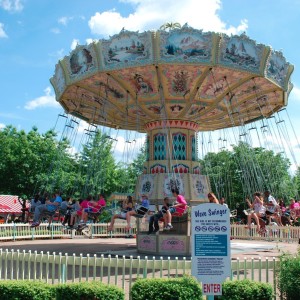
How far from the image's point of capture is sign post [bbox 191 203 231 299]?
6.42 metres

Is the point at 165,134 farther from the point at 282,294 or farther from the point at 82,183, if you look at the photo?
the point at 82,183

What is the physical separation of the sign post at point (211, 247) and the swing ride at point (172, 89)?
24.8 ft

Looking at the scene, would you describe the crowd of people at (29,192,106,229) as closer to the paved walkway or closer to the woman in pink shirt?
the paved walkway

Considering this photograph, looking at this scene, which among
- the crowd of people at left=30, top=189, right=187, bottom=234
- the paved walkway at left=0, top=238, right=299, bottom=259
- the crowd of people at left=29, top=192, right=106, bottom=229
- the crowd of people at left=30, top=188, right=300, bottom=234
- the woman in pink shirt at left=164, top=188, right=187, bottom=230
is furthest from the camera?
the crowd of people at left=29, top=192, right=106, bottom=229

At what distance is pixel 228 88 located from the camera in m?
18.4

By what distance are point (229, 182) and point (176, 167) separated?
34.3m

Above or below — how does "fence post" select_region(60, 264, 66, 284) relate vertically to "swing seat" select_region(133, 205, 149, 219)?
below

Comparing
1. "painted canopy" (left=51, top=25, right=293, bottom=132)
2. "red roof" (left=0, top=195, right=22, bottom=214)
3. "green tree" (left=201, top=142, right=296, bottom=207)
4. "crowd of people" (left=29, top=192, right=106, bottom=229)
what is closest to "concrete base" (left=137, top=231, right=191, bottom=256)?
"crowd of people" (left=29, top=192, right=106, bottom=229)

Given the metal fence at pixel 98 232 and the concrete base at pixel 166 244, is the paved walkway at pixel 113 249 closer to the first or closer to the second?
the concrete base at pixel 166 244

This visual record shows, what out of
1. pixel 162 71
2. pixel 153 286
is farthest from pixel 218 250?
pixel 162 71

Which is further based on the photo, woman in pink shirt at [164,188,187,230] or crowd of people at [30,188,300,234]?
crowd of people at [30,188,300,234]

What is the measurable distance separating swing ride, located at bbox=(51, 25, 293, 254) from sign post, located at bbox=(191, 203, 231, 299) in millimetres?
7556

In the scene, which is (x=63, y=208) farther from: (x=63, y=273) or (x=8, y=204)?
(x=8, y=204)

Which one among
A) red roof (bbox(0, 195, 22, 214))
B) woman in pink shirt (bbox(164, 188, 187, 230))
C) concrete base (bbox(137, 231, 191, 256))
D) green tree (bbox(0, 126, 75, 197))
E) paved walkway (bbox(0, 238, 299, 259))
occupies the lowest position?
paved walkway (bbox(0, 238, 299, 259))
